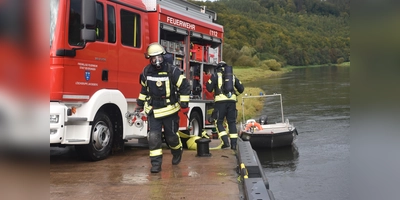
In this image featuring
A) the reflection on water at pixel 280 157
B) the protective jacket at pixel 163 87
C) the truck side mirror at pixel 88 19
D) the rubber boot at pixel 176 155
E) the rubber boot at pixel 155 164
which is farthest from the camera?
the reflection on water at pixel 280 157

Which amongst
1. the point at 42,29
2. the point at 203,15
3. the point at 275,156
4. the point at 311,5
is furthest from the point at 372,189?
the point at 311,5

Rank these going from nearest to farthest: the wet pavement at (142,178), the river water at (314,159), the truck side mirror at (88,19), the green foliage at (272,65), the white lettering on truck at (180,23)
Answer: the wet pavement at (142,178)
the truck side mirror at (88,19)
the river water at (314,159)
the white lettering on truck at (180,23)
the green foliage at (272,65)

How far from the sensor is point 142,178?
225 inches

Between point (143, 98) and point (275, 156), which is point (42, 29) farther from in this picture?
point (275, 156)

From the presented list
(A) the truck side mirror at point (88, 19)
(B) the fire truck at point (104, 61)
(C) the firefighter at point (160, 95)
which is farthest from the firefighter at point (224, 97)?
(A) the truck side mirror at point (88, 19)

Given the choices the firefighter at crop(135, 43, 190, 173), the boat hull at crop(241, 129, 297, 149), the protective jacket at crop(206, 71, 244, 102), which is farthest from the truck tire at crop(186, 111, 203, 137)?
the firefighter at crop(135, 43, 190, 173)

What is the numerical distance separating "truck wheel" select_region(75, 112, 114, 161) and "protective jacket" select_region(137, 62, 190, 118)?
98cm

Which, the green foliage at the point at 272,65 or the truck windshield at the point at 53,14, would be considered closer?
the truck windshield at the point at 53,14

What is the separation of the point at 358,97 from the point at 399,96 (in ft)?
0.60

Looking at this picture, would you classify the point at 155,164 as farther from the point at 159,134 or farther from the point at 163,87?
the point at 163,87

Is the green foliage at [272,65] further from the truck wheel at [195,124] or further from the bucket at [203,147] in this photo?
the bucket at [203,147]

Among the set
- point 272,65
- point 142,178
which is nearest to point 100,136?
point 142,178

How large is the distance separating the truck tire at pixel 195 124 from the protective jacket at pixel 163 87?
140 inches

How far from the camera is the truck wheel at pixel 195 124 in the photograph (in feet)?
33.0
